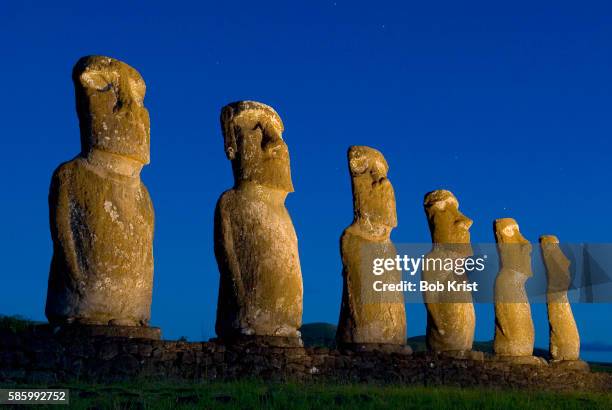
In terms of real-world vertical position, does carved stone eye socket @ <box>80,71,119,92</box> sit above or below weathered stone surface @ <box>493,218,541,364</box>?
above

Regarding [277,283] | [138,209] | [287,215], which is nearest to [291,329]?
[277,283]

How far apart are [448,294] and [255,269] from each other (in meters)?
6.52

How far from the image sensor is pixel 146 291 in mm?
10820

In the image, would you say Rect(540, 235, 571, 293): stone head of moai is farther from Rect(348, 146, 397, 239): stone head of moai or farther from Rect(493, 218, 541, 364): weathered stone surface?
Rect(348, 146, 397, 239): stone head of moai

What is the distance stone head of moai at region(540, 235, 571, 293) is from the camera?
76.3 feet

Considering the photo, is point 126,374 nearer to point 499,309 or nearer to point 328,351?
point 328,351

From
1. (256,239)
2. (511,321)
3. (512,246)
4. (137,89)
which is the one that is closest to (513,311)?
(511,321)

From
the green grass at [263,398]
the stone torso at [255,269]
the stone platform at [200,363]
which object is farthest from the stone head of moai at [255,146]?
the green grass at [263,398]

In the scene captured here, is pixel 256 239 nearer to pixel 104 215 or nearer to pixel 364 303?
pixel 104 215

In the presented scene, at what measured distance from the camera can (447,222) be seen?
60.6ft

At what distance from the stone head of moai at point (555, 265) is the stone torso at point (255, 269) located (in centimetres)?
1267

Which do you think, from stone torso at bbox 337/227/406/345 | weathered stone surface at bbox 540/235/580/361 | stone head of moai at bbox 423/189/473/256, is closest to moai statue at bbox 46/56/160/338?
stone torso at bbox 337/227/406/345

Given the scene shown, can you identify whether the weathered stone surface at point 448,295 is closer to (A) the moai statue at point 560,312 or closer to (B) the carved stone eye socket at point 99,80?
(A) the moai statue at point 560,312

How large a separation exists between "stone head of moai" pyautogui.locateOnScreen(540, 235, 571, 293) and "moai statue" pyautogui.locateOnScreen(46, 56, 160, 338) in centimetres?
1490
